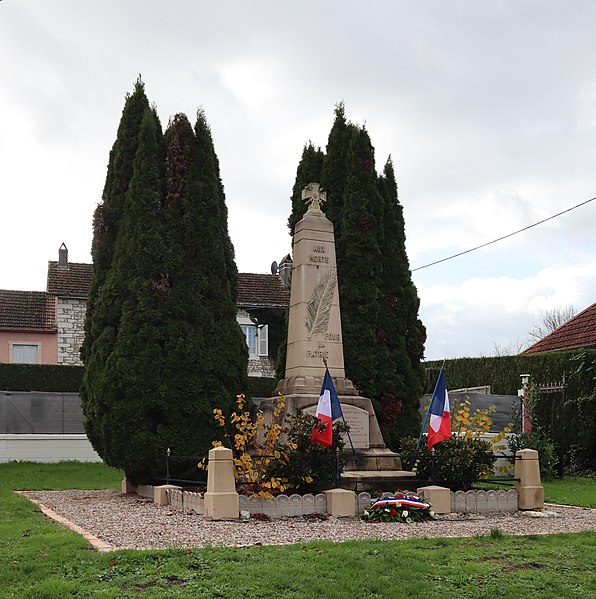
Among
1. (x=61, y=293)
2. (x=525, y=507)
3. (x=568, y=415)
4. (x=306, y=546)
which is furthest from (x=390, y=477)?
(x=61, y=293)

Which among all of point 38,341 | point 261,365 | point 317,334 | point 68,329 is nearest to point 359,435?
point 317,334

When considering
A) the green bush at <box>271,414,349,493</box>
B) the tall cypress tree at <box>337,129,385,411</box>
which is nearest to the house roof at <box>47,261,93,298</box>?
the tall cypress tree at <box>337,129,385,411</box>

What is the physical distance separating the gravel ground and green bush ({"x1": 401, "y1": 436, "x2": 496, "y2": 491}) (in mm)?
901

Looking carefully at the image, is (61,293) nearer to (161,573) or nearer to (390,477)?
(390,477)

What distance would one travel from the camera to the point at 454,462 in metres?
13.1

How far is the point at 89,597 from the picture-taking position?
680 cm

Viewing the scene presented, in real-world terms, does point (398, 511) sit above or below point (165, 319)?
below

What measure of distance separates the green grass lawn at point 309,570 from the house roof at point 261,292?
2450 centimetres

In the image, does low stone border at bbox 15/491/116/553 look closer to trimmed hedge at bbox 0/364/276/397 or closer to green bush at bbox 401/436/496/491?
green bush at bbox 401/436/496/491

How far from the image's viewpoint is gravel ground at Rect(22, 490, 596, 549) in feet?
31.0

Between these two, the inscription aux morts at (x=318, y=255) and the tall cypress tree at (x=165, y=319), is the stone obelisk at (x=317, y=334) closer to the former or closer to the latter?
the inscription aux morts at (x=318, y=255)

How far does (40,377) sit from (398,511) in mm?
17604

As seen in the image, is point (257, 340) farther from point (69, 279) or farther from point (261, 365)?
point (69, 279)

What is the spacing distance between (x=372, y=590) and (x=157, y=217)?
9.76 meters
